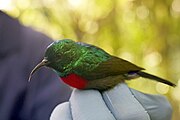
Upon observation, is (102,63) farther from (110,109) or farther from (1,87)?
(1,87)

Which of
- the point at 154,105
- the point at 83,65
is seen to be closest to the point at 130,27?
the point at 154,105

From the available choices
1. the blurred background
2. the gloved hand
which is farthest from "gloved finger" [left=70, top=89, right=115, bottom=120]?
the blurred background

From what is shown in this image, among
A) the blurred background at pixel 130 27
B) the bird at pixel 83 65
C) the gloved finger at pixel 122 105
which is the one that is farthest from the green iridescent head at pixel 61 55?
the blurred background at pixel 130 27

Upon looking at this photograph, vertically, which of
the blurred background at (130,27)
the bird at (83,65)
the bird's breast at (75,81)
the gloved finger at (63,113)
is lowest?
the gloved finger at (63,113)

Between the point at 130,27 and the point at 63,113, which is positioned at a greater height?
the point at 130,27

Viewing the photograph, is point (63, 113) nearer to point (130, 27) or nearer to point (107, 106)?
point (107, 106)

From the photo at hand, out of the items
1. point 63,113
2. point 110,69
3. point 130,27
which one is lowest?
point 63,113

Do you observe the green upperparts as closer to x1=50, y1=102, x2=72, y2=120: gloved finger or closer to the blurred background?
x1=50, y1=102, x2=72, y2=120: gloved finger

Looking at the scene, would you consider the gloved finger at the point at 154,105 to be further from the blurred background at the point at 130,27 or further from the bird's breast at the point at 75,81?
the blurred background at the point at 130,27

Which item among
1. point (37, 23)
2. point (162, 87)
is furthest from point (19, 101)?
point (162, 87)
